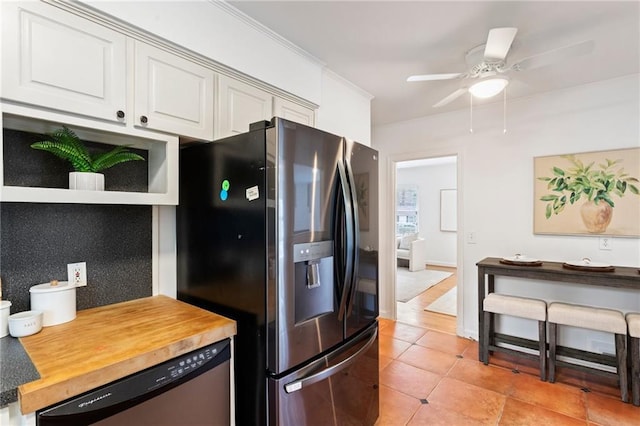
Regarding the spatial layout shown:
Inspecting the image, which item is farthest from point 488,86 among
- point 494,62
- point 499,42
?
point 499,42

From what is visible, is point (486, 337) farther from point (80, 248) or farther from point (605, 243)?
point (80, 248)

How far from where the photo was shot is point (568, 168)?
9.45 ft

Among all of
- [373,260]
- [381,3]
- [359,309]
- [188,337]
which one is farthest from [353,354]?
[381,3]

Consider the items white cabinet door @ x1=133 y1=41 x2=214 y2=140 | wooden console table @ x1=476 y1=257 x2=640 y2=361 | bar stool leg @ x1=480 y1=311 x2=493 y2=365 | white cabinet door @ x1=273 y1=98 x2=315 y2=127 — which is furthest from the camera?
bar stool leg @ x1=480 y1=311 x2=493 y2=365

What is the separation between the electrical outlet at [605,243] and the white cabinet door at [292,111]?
109 inches

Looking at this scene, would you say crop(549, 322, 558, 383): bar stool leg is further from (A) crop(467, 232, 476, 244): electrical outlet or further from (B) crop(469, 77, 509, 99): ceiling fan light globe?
(B) crop(469, 77, 509, 99): ceiling fan light globe

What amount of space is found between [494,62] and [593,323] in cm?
216

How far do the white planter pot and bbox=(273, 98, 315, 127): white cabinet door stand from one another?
3.58ft

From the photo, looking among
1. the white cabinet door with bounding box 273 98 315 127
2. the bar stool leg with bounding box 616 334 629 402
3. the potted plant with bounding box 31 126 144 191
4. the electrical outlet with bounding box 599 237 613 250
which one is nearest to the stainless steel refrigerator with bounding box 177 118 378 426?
the potted plant with bounding box 31 126 144 191

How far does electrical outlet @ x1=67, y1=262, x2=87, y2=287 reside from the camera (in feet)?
4.68

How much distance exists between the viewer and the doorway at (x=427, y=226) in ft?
20.4

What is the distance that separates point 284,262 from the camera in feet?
4.18

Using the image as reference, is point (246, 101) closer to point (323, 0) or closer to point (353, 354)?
point (323, 0)

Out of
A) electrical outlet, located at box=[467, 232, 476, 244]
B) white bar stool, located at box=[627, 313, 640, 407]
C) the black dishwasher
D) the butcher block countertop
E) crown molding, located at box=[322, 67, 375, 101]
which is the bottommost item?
white bar stool, located at box=[627, 313, 640, 407]
